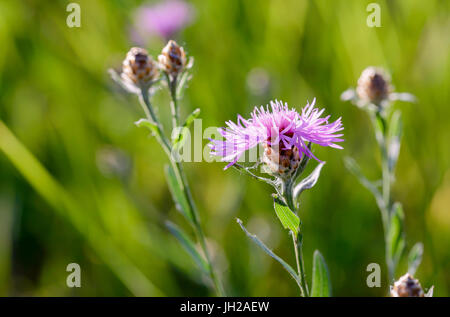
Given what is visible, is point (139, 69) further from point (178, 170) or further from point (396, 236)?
point (396, 236)

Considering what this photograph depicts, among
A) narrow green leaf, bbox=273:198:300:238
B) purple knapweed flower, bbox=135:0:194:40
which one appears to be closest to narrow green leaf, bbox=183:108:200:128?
narrow green leaf, bbox=273:198:300:238

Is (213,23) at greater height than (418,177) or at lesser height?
greater

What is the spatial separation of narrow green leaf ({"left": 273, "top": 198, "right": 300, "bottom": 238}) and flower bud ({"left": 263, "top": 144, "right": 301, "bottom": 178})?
6 cm

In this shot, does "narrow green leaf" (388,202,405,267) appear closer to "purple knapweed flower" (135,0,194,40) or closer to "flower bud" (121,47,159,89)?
"flower bud" (121,47,159,89)

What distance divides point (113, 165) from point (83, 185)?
0.29 m

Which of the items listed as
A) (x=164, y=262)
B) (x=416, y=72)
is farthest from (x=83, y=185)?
(x=416, y=72)

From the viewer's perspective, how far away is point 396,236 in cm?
92

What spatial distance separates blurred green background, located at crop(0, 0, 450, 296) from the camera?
1.43 m

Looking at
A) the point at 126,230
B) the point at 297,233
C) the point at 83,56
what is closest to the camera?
the point at 297,233

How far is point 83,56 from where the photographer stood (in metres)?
1.78

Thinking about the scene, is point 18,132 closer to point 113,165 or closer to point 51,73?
point 51,73

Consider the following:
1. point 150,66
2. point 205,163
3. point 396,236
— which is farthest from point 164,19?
point 396,236

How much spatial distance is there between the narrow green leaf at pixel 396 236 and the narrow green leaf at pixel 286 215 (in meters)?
0.33

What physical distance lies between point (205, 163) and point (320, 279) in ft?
3.30
